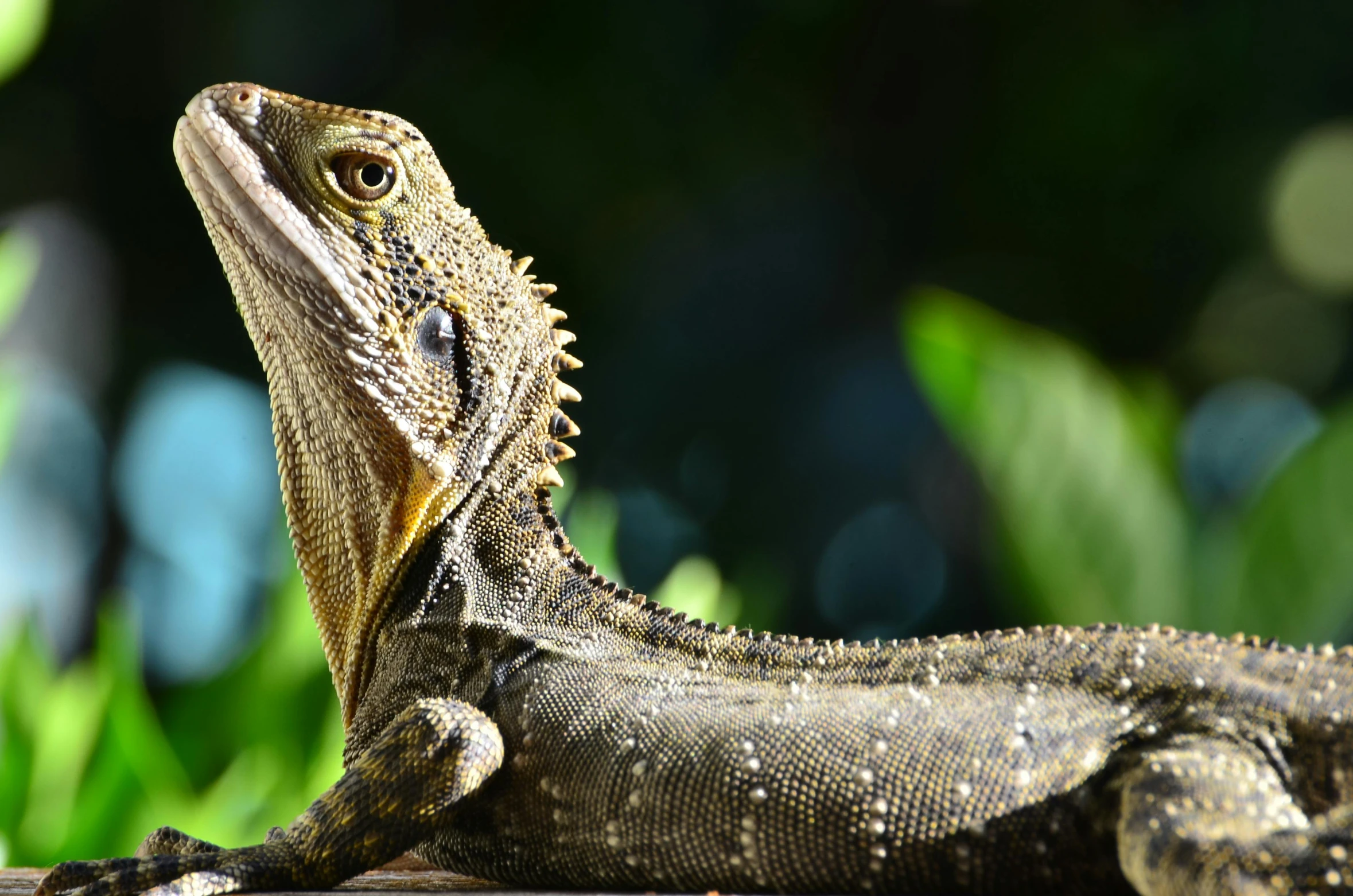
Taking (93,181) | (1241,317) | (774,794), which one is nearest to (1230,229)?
(1241,317)

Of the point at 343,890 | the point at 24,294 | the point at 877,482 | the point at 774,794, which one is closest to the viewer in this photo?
the point at 774,794

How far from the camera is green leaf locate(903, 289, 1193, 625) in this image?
18.0 feet

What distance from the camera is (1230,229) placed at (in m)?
7.04

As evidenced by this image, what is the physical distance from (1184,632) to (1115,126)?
5.84 metres

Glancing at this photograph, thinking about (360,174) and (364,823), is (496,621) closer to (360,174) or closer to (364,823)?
(364,823)

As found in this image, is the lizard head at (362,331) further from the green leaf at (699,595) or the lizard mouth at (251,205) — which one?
the green leaf at (699,595)

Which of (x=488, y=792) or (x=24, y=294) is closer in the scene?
(x=488, y=792)

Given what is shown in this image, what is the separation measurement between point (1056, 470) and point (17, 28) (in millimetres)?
4993

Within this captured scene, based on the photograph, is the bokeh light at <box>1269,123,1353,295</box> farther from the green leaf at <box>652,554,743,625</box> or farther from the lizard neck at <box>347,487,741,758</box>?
the lizard neck at <box>347,487,741,758</box>

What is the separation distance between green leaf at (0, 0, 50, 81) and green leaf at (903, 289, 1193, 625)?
13.3ft

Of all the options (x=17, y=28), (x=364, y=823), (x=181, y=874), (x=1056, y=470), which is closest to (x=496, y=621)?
(x=364, y=823)

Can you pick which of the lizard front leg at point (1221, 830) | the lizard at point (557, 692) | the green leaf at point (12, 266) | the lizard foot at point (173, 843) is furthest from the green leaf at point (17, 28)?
the lizard front leg at point (1221, 830)

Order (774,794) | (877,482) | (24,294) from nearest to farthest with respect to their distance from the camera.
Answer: (774,794)
(24,294)
(877,482)

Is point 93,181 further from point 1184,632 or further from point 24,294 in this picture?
point 1184,632
